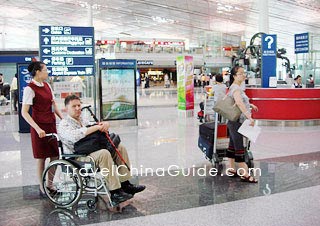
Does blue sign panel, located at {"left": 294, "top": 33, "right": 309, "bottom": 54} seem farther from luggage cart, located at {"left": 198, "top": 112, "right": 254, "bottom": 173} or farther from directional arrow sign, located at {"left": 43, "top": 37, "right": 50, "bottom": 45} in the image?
luggage cart, located at {"left": 198, "top": 112, "right": 254, "bottom": 173}

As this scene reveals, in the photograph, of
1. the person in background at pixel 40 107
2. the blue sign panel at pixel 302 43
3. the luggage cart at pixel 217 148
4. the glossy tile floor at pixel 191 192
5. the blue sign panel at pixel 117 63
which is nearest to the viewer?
the glossy tile floor at pixel 191 192

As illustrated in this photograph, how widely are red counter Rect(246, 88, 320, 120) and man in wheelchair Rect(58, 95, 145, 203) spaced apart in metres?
6.68

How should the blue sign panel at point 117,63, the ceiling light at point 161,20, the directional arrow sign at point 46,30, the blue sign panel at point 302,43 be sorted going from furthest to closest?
the ceiling light at point 161,20 → the blue sign panel at point 302,43 → the blue sign panel at point 117,63 → the directional arrow sign at point 46,30

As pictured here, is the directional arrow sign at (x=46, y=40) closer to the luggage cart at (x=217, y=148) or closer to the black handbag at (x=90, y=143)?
the luggage cart at (x=217, y=148)

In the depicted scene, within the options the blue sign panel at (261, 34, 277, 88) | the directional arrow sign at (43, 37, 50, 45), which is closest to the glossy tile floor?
the directional arrow sign at (43, 37, 50, 45)

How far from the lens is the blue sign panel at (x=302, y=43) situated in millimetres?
21656

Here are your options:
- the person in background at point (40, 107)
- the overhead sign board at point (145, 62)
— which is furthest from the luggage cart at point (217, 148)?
the overhead sign board at point (145, 62)

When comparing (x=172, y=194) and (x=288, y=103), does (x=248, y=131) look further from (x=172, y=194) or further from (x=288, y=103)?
(x=288, y=103)

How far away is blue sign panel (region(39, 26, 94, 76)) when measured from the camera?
31.0 feet

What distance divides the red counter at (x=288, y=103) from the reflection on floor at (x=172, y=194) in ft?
14.3

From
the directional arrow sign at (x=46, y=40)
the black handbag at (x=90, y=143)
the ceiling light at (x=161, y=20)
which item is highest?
the ceiling light at (x=161, y=20)

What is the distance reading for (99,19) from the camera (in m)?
46.8

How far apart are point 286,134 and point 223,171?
3.83 meters

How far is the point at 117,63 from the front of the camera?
36.5 feet
